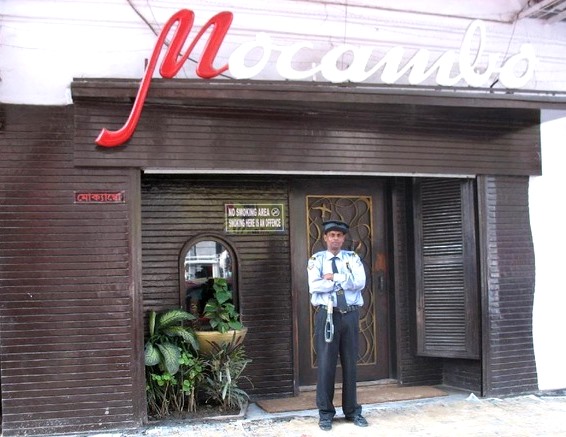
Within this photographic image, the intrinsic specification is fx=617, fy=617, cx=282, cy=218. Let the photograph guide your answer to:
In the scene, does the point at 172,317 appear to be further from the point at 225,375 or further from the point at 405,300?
the point at 405,300

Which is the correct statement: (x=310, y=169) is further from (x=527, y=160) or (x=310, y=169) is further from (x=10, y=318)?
(x=10, y=318)

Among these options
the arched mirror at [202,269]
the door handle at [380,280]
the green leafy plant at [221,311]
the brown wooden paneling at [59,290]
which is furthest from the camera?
the door handle at [380,280]

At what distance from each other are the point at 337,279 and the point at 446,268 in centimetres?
203

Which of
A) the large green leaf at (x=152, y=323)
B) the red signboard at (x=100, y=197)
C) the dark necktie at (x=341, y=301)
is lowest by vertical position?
the large green leaf at (x=152, y=323)

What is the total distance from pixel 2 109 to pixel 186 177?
6.41 ft

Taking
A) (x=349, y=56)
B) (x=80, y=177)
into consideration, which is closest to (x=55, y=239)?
(x=80, y=177)

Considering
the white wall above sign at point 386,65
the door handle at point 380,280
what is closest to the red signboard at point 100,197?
the white wall above sign at point 386,65

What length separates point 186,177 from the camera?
6.82 meters

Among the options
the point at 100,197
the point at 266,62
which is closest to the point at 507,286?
the point at 266,62

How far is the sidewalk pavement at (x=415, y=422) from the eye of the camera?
18.9 feet

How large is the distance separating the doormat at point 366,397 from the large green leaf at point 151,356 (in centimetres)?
133

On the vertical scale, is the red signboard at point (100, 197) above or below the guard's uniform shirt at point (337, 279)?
above

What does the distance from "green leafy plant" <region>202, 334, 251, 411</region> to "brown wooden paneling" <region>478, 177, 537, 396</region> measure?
9.16 feet

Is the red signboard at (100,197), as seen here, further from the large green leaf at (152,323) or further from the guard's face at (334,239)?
the guard's face at (334,239)
